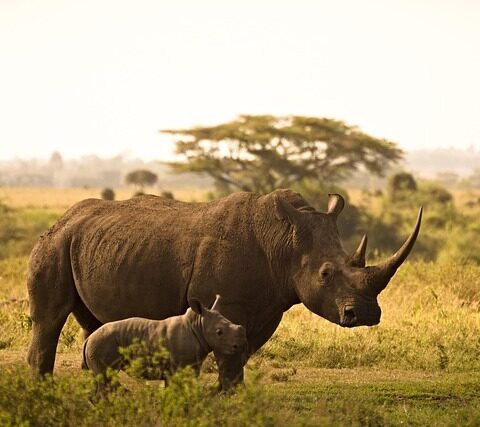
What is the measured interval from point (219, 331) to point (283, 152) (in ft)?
111

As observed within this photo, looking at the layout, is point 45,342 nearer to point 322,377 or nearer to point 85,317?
point 85,317

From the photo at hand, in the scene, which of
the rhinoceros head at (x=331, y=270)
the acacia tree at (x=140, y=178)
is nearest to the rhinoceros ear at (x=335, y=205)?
the rhinoceros head at (x=331, y=270)

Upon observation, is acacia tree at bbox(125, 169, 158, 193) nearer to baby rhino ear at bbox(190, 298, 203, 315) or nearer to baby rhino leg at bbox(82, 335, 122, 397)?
baby rhino leg at bbox(82, 335, 122, 397)

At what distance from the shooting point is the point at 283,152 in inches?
1641

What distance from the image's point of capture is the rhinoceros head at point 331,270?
28.6ft

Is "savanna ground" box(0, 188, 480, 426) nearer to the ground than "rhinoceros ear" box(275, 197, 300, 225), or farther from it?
nearer to the ground

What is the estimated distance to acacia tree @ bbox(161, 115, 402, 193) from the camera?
4131 cm

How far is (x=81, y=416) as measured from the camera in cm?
737

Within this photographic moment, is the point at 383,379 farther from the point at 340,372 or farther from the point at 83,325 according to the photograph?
the point at 83,325

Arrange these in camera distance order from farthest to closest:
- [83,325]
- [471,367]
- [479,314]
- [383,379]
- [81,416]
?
[479,314], [471,367], [383,379], [83,325], [81,416]

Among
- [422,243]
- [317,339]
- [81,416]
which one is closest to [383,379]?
[317,339]

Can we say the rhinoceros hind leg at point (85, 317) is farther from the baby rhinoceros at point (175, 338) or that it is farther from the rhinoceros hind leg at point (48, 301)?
the baby rhinoceros at point (175, 338)

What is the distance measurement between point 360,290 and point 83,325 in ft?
8.75

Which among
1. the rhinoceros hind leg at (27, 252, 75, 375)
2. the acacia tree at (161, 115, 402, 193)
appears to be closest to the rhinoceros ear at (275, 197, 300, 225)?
the rhinoceros hind leg at (27, 252, 75, 375)
